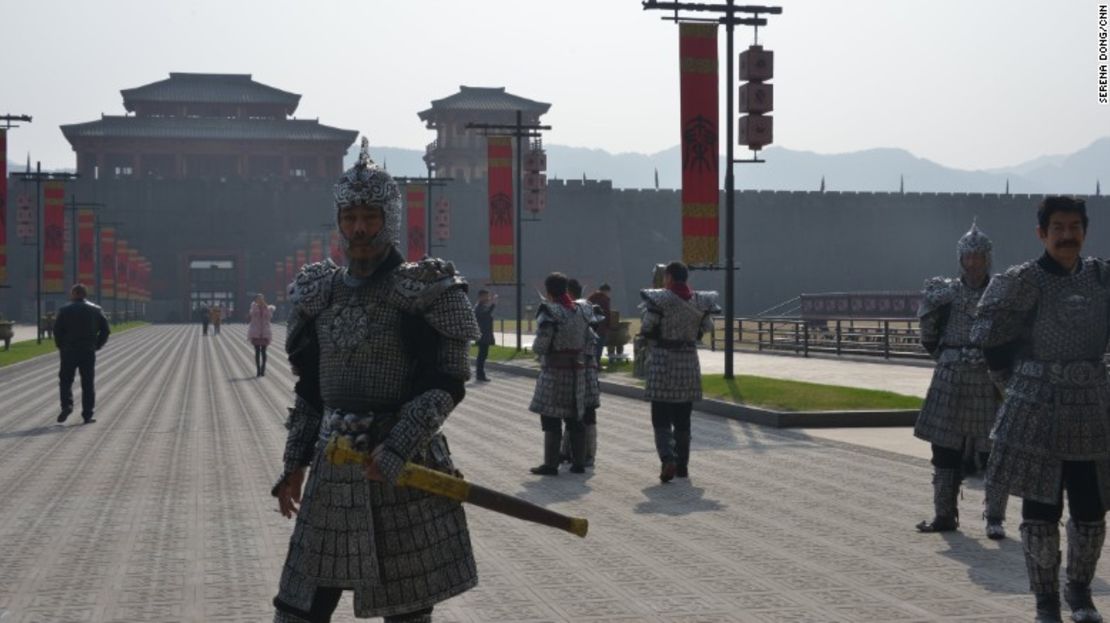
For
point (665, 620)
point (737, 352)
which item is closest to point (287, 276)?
point (737, 352)

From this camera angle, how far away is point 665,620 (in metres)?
6.34

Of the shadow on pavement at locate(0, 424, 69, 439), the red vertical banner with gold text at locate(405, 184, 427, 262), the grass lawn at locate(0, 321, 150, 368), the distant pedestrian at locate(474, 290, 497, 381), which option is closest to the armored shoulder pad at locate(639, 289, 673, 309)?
the shadow on pavement at locate(0, 424, 69, 439)

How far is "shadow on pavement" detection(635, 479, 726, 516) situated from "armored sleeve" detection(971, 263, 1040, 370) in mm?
3539

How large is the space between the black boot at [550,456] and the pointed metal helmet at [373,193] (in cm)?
719

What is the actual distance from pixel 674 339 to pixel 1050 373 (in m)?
5.65

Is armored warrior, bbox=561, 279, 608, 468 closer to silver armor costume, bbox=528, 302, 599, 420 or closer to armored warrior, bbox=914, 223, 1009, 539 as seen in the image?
silver armor costume, bbox=528, 302, 599, 420

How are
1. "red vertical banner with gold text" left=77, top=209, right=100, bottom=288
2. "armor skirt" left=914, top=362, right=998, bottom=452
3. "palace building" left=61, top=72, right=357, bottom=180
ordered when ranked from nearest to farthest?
1. "armor skirt" left=914, top=362, right=998, bottom=452
2. "red vertical banner with gold text" left=77, top=209, right=100, bottom=288
3. "palace building" left=61, top=72, right=357, bottom=180

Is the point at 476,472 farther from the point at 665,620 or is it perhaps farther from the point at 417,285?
the point at 417,285

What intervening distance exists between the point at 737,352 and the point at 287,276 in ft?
188

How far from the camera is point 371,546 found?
4.43 metres

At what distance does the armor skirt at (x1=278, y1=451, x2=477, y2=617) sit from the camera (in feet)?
14.6

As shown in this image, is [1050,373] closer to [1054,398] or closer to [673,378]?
[1054,398]

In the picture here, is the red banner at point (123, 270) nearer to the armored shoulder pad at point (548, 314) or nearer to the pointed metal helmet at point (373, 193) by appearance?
the armored shoulder pad at point (548, 314)

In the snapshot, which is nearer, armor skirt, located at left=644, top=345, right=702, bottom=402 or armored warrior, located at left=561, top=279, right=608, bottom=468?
armor skirt, located at left=644, top=345, right=702, bottom=402
